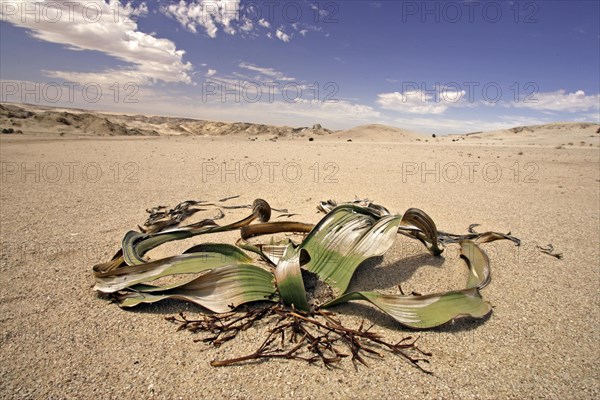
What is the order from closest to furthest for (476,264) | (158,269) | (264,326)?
(264,326) < (158,269) < (476,264)

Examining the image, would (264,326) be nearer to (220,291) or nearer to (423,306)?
(220,291)

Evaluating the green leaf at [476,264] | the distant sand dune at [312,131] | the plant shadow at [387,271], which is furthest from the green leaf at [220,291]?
the distant sand dune at [312,131]

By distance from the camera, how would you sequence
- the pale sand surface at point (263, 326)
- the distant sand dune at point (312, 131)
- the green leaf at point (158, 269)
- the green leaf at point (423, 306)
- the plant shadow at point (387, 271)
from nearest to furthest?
1. the pale sand surface at point (263, 326)
2. the green leaf at point (423, 306)
3. the green leaf at point (158, 269)
4. the plant shadow at point (387, 271)
5. the distant sand dune at point (312, 131)

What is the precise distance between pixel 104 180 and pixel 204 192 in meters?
1.46

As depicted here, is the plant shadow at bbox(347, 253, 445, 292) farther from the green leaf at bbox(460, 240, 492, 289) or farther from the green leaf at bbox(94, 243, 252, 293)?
the green leaf at bbox(94, 243, 252, 293)

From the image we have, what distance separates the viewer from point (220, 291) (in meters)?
1.40

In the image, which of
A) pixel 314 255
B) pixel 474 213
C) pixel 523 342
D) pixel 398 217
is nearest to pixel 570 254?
pixel 474 213

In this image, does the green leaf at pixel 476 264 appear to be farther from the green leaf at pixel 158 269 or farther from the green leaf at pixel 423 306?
the green leaf at pixel 158 269

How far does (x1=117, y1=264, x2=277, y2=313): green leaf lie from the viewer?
138 cm

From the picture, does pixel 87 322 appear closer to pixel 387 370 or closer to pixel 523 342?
pixel 387 370

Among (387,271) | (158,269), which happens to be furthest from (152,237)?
(387,271)

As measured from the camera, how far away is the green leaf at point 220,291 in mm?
1376

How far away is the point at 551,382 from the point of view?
1.16 metres

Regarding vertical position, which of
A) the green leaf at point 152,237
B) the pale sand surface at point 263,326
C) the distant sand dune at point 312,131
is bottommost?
the pale sand surface at point 263,326
